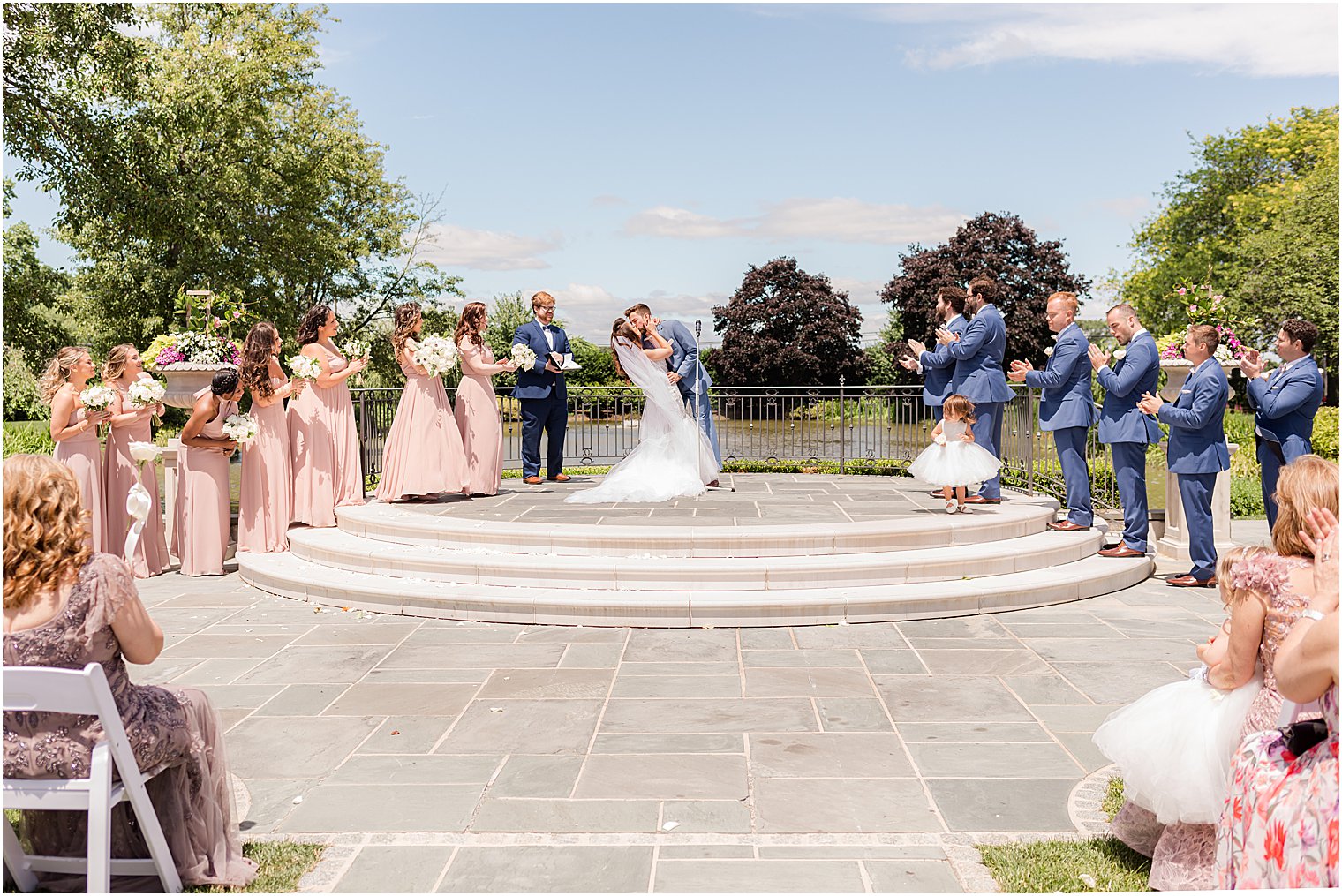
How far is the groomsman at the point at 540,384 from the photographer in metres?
13.0

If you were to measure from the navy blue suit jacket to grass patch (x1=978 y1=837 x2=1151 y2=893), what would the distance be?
9841 millimetres

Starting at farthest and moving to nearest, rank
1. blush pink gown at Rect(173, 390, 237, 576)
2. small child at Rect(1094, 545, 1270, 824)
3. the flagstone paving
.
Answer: blush pink gown at Rect(173, 390, 237, 576)
the flagstone paving
small child at Rect(1094, 545, 1270, 824)

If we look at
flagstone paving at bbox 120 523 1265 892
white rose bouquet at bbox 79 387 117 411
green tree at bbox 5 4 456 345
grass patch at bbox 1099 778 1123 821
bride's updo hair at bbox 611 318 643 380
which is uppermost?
green tree at bbox 5 4 456 345

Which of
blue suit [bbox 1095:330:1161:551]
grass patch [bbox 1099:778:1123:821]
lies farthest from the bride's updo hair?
grass patch [bbox 1099:778:1123:821]

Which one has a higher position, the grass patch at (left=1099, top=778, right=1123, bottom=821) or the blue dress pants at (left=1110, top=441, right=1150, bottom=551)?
the blue dress pants at (left=1110, top=441, right=1150, bottom=551)

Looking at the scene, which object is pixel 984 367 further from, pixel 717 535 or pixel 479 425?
pixel 479 425

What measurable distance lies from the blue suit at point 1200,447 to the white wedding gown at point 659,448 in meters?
5.28

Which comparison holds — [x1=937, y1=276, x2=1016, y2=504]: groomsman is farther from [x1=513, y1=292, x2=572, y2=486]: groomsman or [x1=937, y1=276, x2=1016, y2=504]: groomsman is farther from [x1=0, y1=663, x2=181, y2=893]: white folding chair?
[x1=0, y1=663, x2=181, y2=893]: white folding chair

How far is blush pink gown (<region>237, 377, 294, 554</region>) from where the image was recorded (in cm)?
1059

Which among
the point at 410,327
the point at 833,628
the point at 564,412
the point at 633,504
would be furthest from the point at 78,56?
the point at 833,628

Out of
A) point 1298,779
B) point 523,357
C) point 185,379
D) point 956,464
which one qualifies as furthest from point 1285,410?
point 185,379

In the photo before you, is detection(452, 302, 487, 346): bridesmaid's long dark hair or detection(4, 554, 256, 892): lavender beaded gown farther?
detection(452, 302, 487, 346): bridesmaid's long dark hair

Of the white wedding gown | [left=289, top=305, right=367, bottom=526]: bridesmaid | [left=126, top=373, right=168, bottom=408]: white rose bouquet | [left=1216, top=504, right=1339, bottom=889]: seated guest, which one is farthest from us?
the white wedding gown

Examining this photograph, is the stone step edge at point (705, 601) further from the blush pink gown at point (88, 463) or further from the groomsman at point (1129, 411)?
the blush pink gown at point (88, 463)
